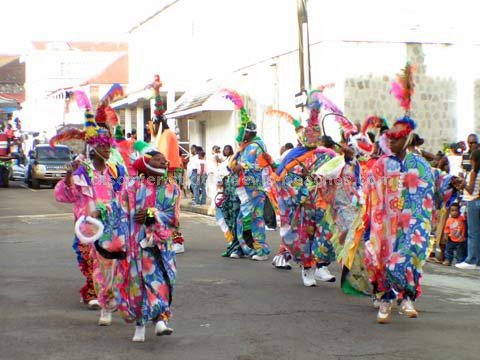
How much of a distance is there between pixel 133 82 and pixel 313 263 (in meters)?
37.2

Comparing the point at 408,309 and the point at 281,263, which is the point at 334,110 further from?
the point at 408,309

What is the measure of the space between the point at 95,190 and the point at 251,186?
195 inches

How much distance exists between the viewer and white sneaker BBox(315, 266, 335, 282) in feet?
35.7

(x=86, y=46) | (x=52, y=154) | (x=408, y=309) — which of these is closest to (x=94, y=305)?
(x=408, y=309)

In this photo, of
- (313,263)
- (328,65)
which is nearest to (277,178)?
(313,263)

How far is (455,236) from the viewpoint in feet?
42.3

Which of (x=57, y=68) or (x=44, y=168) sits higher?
(x=57, y=68)

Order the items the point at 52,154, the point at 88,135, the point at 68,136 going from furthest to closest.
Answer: the point at 52,154 < the point at 68,136 < the point at 88,135

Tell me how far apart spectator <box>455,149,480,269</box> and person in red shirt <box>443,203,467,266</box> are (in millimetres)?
239

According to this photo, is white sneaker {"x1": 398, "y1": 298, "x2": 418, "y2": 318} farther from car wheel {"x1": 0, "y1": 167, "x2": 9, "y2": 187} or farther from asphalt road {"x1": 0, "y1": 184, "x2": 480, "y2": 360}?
car wheel {"x1": 0, "y1": 167, "x2": 9, "y2": 187}

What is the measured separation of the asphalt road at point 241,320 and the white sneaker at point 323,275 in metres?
0.27

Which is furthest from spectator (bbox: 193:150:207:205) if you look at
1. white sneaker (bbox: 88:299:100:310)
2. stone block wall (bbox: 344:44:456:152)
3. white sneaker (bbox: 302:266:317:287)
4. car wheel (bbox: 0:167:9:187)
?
white sneaker (bbox: 88:299:100:310)

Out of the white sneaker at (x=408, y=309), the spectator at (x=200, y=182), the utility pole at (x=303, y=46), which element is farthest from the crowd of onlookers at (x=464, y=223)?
the spectator at (x=200, y=182)

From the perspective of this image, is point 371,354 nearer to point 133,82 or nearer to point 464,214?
point 464,214
